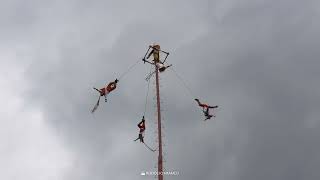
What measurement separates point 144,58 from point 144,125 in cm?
1193

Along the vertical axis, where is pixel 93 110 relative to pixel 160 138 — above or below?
above

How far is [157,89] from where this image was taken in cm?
10444

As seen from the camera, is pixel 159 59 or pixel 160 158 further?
pixel 159 59

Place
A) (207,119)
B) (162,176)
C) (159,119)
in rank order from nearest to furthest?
(162,176)
(159,119)
(207,119)

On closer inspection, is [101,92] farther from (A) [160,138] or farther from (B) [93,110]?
(A) [160,138]

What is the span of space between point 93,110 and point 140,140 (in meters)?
12.4

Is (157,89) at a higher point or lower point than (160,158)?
higher

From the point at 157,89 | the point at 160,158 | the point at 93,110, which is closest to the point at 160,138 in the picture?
the point at 160,158

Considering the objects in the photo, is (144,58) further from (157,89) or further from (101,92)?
(101,92)

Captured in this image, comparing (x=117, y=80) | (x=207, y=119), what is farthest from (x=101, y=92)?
(x=207, y=119)

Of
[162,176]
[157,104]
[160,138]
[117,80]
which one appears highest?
[117,80]

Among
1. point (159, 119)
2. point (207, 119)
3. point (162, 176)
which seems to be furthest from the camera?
point (207, 119)

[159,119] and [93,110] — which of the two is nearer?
[159,119]

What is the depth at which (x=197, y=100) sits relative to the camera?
112 m
